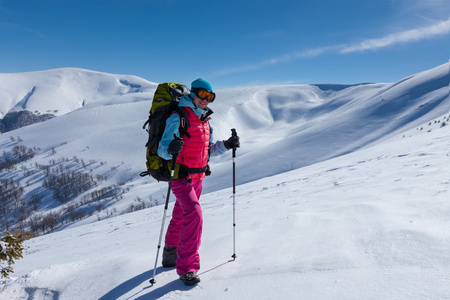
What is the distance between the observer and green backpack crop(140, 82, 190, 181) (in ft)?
11.3

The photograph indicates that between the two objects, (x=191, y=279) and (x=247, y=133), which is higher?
(x=247, y=133)

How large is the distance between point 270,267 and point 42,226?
9626cm

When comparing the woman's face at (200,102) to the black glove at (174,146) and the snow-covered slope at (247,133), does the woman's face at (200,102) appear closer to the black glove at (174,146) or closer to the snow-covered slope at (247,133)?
the black glove at (174,146)

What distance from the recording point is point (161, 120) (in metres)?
3.46

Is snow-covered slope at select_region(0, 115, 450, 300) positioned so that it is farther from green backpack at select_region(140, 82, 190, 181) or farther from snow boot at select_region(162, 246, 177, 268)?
green backpack at select_region(140, 82, 190, 181)

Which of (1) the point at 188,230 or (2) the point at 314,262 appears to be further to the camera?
(1) the point at 188,230

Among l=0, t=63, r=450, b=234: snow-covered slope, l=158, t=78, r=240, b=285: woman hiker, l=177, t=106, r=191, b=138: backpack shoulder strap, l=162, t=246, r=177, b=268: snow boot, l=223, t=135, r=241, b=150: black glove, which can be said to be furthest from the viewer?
l=0, t=63, r=450, b=234: snow-covered slope

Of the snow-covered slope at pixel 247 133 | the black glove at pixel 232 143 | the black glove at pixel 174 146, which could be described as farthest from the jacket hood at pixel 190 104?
the snow-covered slope at pixel 247 133

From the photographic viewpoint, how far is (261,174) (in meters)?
37.7

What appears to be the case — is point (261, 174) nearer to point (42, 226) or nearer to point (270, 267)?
point (270, 267)

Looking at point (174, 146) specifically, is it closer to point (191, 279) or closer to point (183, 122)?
point (183, 122)

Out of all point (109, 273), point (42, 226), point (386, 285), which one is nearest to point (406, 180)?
point (386, 285)

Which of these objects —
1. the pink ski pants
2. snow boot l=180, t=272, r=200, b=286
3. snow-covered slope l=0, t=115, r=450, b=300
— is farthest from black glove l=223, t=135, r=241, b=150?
snow boot l=180, t=272, r=200, b=286

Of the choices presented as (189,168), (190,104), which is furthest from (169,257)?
(190,104)
